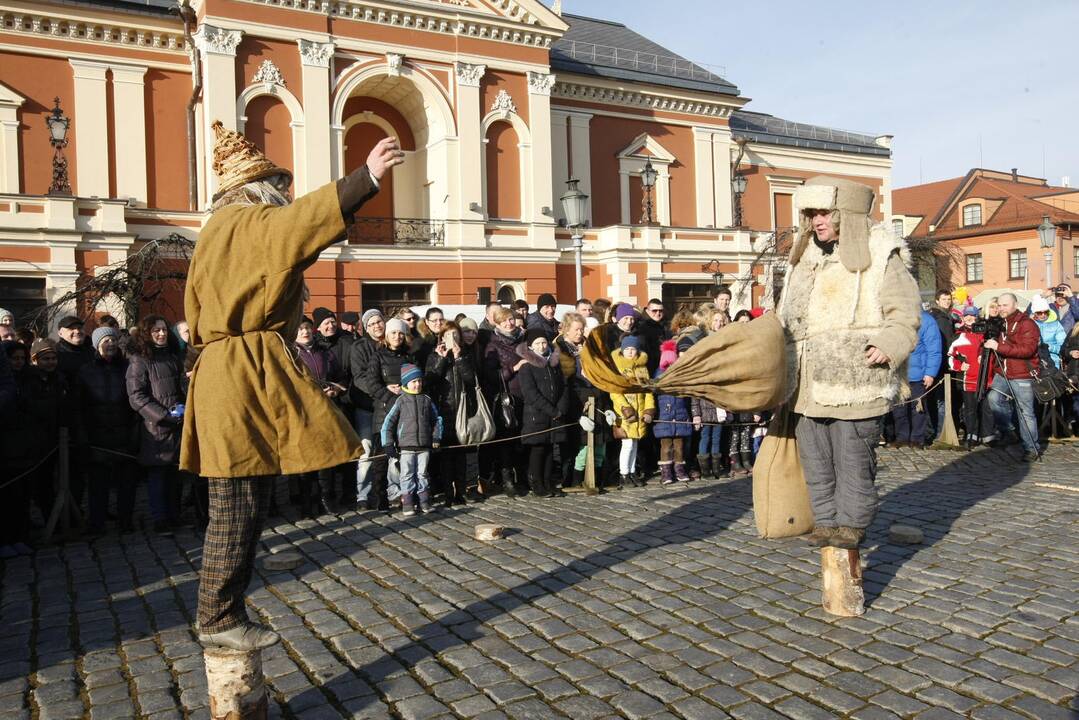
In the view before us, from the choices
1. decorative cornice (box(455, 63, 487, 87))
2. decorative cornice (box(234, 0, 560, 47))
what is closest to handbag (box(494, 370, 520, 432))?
decorative cornice (box(234, 0, 560, 47))

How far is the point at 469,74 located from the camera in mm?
24016

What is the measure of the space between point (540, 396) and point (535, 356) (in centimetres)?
41

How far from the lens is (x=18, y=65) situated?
21.5 meters

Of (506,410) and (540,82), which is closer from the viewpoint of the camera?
(506,410)

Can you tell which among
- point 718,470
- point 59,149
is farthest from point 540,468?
point 59,149

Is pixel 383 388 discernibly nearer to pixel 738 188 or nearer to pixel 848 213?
pixel 848 213

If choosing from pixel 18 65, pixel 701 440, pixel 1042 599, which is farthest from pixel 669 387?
pixel 18 65

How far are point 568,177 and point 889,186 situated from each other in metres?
Result: 17.2

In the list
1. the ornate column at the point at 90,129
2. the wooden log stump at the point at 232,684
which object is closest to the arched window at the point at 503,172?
the ornate column at the point at 90,129

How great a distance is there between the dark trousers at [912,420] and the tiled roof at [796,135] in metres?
23.7

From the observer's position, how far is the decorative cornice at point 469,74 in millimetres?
23922

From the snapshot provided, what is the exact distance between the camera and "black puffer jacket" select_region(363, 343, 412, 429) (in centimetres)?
820

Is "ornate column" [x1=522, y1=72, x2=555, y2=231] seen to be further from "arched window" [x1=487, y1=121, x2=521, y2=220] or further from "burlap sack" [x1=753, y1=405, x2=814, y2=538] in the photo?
"burlap sack" [x1=753, y1=405, x2=814, y2=538]

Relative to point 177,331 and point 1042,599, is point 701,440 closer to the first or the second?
point 1042,599
